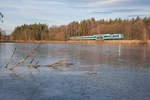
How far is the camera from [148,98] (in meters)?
5.41

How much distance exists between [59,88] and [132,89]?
2.48 meters

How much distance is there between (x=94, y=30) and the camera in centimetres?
11306

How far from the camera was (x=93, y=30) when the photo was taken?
372ft

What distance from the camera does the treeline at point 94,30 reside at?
94.5 metres

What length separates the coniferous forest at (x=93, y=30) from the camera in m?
94.6

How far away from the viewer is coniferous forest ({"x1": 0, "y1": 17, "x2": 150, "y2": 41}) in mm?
94562

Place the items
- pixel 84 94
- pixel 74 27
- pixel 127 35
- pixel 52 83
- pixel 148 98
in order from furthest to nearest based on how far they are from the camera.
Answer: pixel 74 27
pixel 127 35
pixel 52 83
pixel 84 94
pixel 148 98

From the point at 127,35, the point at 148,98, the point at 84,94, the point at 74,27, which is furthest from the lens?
the point at 74,27

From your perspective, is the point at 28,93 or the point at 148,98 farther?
the point at 28,93

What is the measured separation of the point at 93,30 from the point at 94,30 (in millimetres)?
712

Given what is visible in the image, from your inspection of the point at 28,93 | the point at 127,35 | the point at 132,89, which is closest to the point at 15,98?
the point at 28,93

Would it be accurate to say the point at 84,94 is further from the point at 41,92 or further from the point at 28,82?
the point at 28,82

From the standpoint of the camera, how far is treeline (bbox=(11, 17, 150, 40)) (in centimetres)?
9447

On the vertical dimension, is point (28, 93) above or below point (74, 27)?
below
